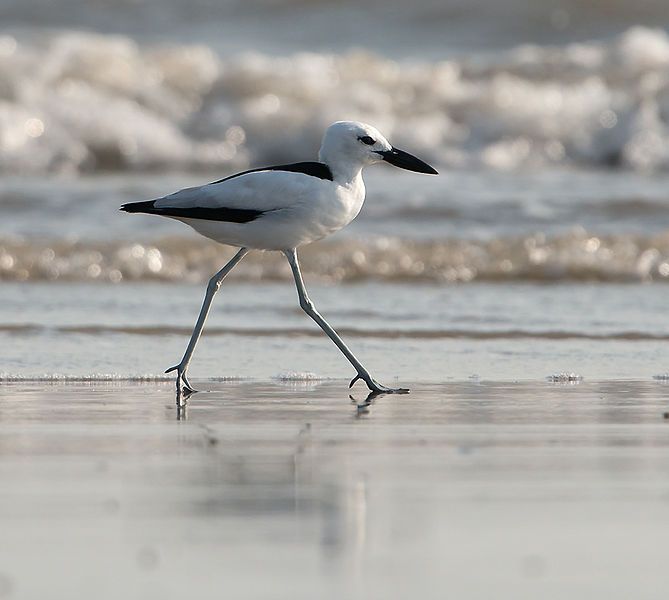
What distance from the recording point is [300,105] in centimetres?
1708

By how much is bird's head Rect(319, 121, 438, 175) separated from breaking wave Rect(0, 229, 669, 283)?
3621 mm

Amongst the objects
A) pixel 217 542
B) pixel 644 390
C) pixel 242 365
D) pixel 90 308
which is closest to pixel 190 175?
pixel 90 308

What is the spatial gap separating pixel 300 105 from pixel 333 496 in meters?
13.6

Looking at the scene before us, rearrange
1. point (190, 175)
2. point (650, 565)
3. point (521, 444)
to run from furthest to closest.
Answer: point (190, 175), point (521, 444), point (650, 565)

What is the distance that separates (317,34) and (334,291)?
37.1 ft

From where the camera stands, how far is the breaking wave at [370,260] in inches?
387

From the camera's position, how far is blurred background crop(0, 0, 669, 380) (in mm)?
7383

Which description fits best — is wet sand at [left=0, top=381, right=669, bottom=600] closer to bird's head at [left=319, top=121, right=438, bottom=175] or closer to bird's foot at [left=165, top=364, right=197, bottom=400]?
bird's foot at [left=165, top=364, right=197, bottom=400]

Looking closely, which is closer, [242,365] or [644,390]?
[644,390]

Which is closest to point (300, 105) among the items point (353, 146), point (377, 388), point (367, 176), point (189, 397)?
point (367, 176)

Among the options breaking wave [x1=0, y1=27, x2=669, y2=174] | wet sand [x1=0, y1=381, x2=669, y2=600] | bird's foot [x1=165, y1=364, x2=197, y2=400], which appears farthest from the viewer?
breaking wave [x1=0, y1=27, x2=669, y2=174]

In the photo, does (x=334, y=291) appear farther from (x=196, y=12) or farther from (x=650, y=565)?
(x=196, y=12)

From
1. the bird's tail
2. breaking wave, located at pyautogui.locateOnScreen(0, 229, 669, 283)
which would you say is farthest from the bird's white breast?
breaking wave, located at pyautogui.locateOnScreen(0, 229, 669, 283)

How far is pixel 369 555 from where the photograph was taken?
10.2 feet
